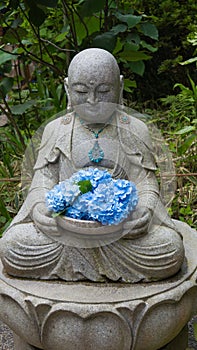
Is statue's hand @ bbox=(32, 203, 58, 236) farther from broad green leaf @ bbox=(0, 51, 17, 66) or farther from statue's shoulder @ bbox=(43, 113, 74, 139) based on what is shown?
broad green leaf @ bbox=(0, 51, 17, 66)

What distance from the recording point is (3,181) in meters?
4.44

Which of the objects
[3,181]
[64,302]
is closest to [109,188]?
[64,302]

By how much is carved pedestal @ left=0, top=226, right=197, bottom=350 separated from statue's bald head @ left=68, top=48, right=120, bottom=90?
3.22ft

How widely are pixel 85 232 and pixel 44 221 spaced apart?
0.24 m

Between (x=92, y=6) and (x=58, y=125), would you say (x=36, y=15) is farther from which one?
(x=58, y=125)

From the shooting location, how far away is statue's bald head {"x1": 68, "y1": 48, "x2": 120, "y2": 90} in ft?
8.56

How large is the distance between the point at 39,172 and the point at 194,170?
2.20m

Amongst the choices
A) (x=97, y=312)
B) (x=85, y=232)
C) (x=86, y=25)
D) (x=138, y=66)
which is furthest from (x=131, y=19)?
(x=97, y=312)

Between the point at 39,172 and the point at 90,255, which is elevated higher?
the point at 39,172

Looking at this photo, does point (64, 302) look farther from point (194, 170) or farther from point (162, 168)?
point (194, 170)

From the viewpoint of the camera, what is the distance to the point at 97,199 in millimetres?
2348

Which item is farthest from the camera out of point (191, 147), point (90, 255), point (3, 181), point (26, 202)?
point (191, 147)

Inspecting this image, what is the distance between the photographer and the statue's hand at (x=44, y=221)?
253 cm

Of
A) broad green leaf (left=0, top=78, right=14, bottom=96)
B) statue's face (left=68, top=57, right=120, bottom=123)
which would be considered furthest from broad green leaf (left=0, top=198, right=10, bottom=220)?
statue's face (left=68, top=57, right=120, bottom=123)
